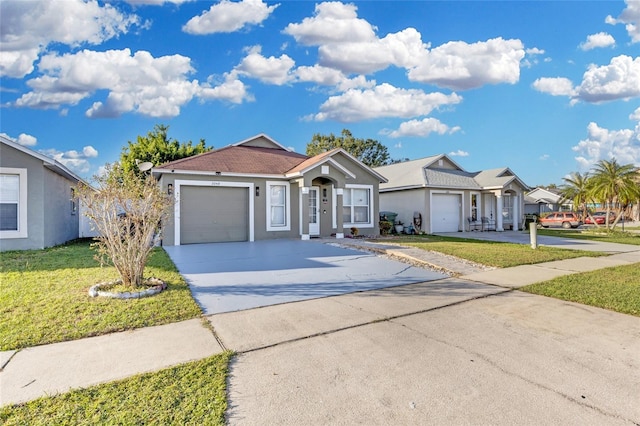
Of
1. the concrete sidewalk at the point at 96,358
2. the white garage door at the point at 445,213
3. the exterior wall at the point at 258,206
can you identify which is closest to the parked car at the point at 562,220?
the white garage door at the point at 445,213

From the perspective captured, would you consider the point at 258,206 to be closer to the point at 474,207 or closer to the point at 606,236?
the point at 474,207

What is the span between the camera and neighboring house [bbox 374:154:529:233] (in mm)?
21453

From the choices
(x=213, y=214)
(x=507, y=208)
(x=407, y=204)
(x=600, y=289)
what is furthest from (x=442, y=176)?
(x=600, y=289)

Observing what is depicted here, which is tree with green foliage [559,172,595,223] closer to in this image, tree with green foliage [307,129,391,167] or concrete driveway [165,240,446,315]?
concrete driveway [165,240,446,315]

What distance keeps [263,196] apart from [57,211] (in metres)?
A: 8.11

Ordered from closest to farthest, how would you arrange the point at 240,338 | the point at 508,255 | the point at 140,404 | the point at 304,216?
1. the point at 140,404
2. the point at 240,338
3. the point at 508,255
4. the point at 304,216

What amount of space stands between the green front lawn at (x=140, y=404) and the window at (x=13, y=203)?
466 inches

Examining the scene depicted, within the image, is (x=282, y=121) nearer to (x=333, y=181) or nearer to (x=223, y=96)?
(x=223, y=96)

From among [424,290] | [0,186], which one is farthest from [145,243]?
[0,186]

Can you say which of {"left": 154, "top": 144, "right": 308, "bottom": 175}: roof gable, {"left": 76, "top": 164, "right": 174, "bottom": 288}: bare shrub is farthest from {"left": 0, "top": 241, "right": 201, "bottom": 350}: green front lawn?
{"left": 154, "top": 144, "right": 308, "bottom": 175}: roof gable

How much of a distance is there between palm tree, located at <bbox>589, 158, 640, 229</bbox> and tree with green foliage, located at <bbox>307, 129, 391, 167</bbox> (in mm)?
29678

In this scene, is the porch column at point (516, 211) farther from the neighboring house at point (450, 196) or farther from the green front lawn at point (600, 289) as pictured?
the green front lawn at point (600, 289)

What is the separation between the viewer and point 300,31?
15711 millimetres

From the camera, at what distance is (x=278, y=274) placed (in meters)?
8.30
